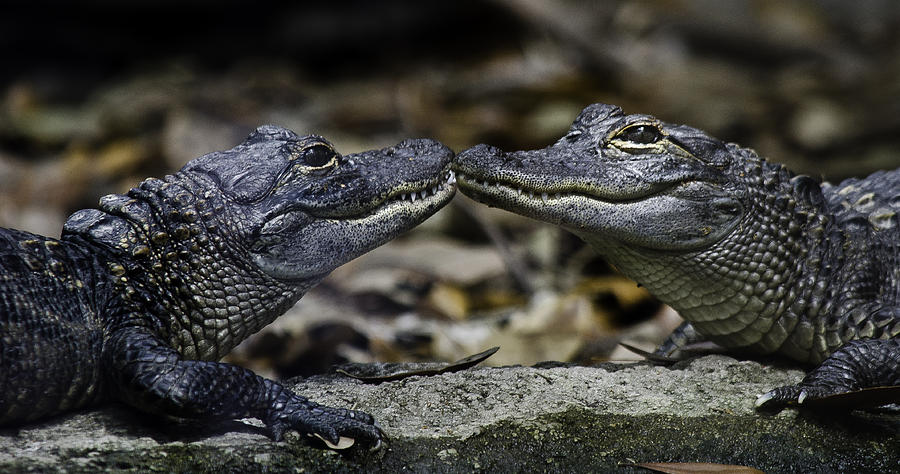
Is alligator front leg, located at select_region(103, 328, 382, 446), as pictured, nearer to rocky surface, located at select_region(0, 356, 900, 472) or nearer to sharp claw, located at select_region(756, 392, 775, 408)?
rocky surface, located at select_region(0, 356, 900, 472)

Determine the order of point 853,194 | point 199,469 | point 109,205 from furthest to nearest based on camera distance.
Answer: point 853,194 → point 109,205 → point 199,469

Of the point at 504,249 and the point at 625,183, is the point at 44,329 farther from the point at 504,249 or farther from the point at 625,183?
the point at 504,249

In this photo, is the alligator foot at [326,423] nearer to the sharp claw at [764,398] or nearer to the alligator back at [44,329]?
the alligator back at [44,329]

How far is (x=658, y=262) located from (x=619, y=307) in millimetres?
2122

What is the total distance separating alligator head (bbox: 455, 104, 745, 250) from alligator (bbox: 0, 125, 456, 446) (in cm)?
34

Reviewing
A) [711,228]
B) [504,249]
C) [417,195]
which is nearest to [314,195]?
[417,195]

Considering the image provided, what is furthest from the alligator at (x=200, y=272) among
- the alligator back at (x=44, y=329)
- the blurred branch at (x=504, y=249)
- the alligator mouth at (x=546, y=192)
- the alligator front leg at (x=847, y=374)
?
the blurred branch at (x=504, y=249)

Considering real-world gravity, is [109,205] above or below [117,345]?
above

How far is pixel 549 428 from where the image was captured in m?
3.12

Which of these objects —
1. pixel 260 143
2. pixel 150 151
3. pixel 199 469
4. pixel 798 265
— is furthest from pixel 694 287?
pixel 150 151

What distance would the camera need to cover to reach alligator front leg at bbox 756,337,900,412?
3.28 m

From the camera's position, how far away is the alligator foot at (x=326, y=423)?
2922mm

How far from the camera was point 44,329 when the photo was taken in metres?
3.09

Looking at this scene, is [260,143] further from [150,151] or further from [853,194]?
[150,151]
